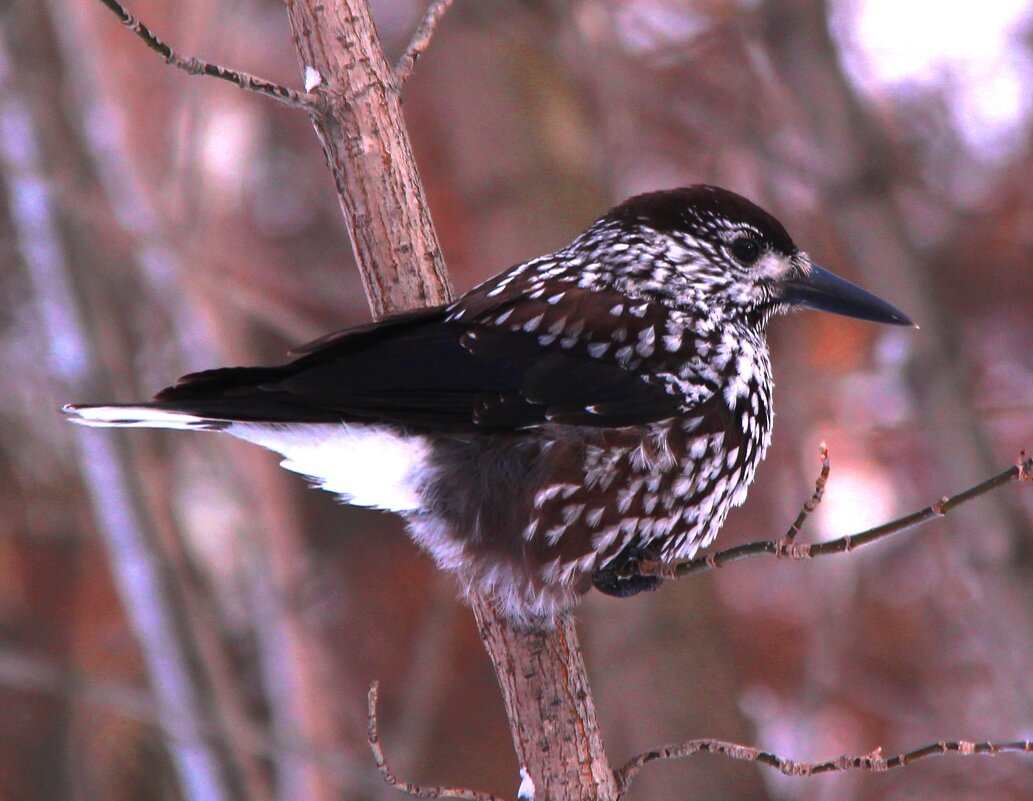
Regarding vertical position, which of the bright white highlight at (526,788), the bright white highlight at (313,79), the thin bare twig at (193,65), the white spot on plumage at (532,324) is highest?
the bright white highlight at (313,79)

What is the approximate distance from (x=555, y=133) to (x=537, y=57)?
486 millimetres

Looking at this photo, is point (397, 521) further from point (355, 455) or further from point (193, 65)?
point (193, 65)

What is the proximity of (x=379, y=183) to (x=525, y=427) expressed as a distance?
0.60m

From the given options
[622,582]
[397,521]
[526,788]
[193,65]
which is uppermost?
[397,521]

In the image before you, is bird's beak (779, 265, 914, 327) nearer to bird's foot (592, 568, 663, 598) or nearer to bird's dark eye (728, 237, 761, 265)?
bird's dark eye (728, 237, 761, 265)

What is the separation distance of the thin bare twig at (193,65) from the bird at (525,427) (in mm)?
498

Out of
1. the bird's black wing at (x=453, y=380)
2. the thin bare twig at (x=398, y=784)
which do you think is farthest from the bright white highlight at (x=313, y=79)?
the thin bare twig at (x=398, y=784)

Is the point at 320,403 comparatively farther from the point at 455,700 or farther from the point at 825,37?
the point at 455,700

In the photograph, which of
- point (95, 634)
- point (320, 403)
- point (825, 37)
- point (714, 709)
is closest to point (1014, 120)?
point (825, 37)

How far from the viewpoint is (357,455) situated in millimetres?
2623

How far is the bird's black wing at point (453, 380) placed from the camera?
2.47 m

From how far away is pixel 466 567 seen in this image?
8.70 feet

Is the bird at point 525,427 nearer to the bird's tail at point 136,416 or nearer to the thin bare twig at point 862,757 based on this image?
the bird's tail at point 136,416

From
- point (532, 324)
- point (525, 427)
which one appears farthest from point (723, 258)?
point (525, 427)
